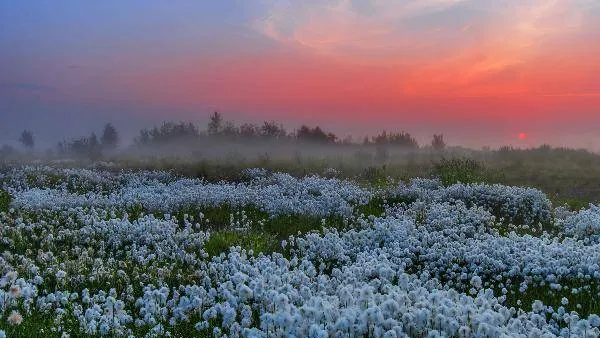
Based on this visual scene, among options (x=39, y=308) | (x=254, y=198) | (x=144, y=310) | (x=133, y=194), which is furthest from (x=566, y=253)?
(x=133, y=194)

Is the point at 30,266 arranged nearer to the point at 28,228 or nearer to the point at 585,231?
the point at 28,228

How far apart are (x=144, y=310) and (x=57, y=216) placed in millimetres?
9154

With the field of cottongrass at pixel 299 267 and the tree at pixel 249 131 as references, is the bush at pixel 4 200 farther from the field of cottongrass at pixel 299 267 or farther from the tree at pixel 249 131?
the tree at pixel 249 131

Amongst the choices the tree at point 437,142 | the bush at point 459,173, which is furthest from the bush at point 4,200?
the tree at point 437,142

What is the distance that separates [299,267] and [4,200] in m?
12.6

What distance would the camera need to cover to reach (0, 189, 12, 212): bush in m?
16.7

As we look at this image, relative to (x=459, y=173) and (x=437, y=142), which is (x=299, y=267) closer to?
(x=459, y=173)

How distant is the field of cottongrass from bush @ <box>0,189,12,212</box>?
0.15 metres

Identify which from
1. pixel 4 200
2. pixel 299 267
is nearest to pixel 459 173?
pixel 299 267

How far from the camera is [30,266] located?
9.20 metres

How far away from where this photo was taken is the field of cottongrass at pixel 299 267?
592cm

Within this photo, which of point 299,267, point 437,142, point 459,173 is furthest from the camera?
point 437,142

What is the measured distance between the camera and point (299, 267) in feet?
32.7

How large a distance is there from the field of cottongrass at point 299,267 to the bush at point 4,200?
15cm
